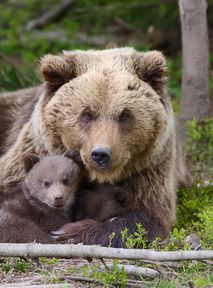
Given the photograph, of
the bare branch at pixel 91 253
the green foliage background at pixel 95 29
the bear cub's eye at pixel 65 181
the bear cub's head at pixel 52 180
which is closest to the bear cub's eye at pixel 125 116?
the bear cub's head at pixel 52 180

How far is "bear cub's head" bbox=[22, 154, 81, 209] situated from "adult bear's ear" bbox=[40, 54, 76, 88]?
2.35ft

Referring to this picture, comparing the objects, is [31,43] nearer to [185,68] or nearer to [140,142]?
[185,68]

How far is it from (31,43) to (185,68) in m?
4.64

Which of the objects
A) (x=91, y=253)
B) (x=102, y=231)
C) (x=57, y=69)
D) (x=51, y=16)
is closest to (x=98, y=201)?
(x=102, y=231)

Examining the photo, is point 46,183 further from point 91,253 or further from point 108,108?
point 91,253

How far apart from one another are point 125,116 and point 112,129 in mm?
266

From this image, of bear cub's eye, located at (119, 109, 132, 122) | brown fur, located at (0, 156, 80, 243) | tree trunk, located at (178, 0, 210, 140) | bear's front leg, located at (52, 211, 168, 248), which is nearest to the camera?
brown fur, located at (0, 156, 80, 243)

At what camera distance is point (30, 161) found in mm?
7438

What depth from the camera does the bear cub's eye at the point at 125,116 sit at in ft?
23.5

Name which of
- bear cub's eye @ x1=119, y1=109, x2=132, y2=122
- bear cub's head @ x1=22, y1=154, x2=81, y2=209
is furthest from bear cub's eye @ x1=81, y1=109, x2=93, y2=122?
bear cub's head @ x1=22, y1=154, x2=81, y2=209

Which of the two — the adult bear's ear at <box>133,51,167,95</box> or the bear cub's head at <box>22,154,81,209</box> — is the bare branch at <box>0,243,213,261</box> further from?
the adult bear's ear at <box>133,51,167,95</box>

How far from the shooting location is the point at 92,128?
704 centimetres

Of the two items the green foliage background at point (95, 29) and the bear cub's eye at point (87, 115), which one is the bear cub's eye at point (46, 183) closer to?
the bear cub's eye at point (87, 115)

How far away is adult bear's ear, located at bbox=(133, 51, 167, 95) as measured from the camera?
743cm
